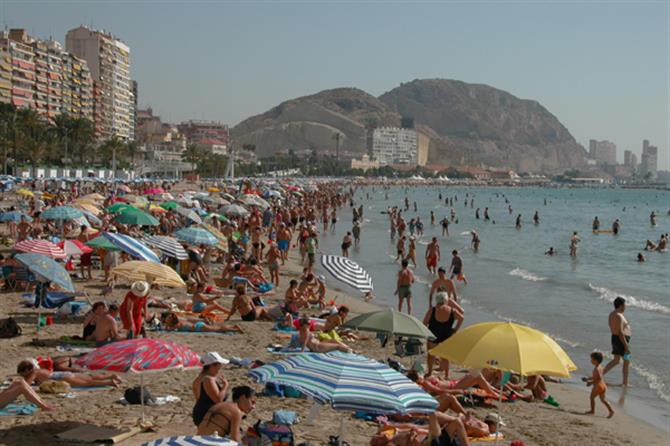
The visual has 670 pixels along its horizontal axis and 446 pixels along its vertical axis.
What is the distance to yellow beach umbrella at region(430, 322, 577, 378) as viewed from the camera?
673cm

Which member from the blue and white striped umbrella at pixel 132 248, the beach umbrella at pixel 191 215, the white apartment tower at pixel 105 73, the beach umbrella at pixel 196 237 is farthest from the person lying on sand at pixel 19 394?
the white apartment tower at pixel 105 73

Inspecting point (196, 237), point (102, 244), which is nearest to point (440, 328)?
point (102, 244)

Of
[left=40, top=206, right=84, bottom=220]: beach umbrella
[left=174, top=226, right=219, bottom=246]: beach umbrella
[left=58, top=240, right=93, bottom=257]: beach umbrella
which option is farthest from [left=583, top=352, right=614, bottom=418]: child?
[left=40, top=206, right=84, bottom=220]: beach umbrella

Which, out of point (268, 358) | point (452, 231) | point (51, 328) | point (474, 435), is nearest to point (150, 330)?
point (51, 328)

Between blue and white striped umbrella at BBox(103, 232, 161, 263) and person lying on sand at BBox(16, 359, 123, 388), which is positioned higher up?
blue and white striped umbrella at BBox(103, 232, 161, 263)

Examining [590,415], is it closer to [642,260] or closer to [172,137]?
[642,260]

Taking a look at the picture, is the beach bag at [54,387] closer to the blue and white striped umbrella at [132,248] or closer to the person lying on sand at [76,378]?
the person lying on sand at [76,378]

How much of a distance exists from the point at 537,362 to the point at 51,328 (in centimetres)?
696

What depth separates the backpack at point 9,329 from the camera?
1007 centimetres

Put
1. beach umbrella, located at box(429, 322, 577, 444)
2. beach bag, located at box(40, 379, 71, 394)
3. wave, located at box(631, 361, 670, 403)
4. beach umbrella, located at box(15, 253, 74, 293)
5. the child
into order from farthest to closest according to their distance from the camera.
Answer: wave, located at box(631, 361, 670, 403) < beach umbrella, located at box(15, 253, 74, 293) < the child < beach bag, located at box(40, 379, 71, 394) < beach umbrella, located at box(429, 322, 577, 444)

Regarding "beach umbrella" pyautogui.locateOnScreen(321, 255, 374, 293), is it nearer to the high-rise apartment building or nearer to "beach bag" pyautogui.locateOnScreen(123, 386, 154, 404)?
"beach bag" pyautogui.locateOnScreen(123, 386, 154, 404)

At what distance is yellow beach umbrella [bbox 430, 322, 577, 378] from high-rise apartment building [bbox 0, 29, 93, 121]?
8938 centimetres

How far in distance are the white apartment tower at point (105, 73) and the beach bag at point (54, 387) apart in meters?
107

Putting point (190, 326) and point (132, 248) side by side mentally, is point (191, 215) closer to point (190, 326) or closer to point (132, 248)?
point (132, 248)
